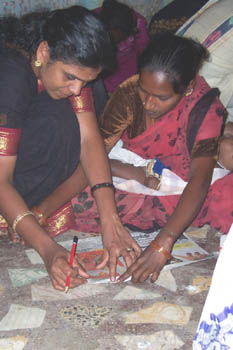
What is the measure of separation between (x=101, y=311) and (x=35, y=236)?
36 centimetres

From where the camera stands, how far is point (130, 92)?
2.27 meters

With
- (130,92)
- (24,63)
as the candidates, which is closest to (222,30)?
(130,92)

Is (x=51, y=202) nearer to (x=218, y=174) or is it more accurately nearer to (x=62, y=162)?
(x=62, y=162)

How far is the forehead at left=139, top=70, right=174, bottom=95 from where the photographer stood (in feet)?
6.61

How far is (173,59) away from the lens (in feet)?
6.69

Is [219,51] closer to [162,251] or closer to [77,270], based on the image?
[162,251]

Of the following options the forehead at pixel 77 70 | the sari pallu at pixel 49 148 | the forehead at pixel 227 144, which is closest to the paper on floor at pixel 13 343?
the sari pallu at pixel 49 148

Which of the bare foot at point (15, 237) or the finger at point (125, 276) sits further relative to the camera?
the bare foot at point (15, 237)

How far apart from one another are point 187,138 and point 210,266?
1.93ft

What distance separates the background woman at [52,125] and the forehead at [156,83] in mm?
268

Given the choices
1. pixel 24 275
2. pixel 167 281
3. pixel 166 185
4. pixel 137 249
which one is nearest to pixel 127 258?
pixel 137 249

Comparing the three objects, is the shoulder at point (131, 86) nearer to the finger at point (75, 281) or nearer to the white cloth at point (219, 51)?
the white cloth at point (219, 51)

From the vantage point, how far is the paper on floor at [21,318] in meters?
1.62

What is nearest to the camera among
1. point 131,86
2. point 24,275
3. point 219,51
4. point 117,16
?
point 24,275
